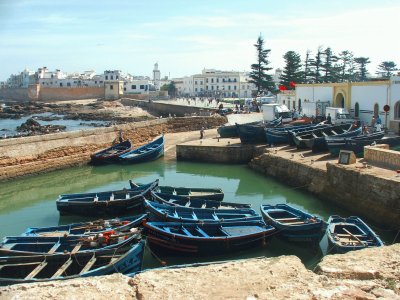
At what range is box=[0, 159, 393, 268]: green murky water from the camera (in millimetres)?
12609

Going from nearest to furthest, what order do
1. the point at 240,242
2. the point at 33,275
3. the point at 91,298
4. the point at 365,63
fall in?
the point at 91,298 < the point at 33,275 < the point at 240,242 < the point at 365,63

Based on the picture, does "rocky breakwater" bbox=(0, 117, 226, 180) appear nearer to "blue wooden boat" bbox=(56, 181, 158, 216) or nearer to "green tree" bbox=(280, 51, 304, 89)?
"blue wooden boat" bbox=(56, 181, 158, 216)

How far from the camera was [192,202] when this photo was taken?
15.3 m

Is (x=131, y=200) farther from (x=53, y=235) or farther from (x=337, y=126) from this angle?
(x=337, y=126)

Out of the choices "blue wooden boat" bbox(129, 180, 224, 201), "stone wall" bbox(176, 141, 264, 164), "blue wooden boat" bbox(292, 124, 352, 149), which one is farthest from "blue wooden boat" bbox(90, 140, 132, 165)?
"blue wooden boat" bbox(292, 124, 352, 149)

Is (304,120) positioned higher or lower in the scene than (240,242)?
higher

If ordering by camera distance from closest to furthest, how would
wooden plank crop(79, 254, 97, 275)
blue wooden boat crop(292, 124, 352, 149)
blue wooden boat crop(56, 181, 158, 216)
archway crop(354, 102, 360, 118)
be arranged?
wooden plank crop(79, 254, 97, 275)
blue wooden boat crop(56, 181, 158, 216)
blue wooden boat crop(292, 124, 352, 149)
archway crop(354, 102, 360, 118)

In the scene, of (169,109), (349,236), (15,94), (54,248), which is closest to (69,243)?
(54,248)

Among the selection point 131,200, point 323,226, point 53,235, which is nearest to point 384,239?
point 323,226

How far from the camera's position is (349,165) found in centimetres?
1692

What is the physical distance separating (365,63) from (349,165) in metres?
61.7

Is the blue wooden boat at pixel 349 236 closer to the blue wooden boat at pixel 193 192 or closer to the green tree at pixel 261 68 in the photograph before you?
the blue wooden boat at pixel 193 192

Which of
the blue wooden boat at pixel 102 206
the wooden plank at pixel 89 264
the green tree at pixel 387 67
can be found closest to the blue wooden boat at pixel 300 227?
the blue wooden boat at pixel 102 206

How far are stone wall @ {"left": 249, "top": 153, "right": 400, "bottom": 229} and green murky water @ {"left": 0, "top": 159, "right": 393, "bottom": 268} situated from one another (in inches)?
17.5
